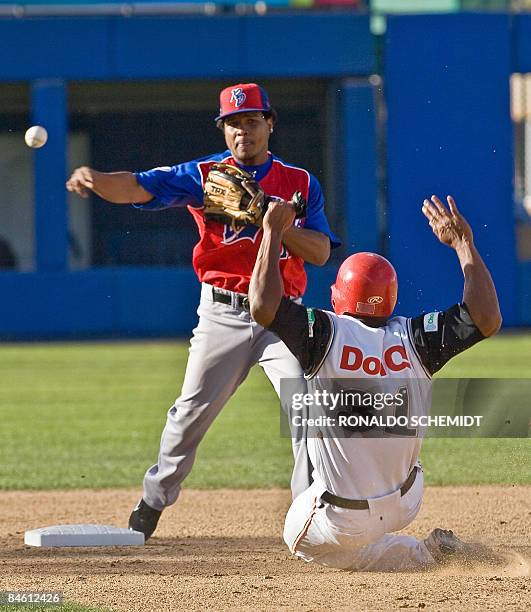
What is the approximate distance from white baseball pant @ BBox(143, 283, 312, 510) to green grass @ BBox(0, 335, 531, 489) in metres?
1.07

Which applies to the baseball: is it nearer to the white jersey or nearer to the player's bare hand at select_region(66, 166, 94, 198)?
the player's bare hand at select_region(66, 166, 94, 198)

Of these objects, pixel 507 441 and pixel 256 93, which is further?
pixel 256 93

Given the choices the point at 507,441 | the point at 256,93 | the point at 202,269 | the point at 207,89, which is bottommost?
the point at 507,441

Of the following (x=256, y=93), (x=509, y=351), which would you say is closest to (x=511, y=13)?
(x=509, y=351)

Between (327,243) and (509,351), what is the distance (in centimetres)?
1086

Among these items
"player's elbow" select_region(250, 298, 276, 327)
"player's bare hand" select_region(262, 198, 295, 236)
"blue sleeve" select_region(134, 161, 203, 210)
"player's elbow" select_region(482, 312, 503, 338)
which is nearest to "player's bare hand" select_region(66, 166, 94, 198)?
"blue sleeve" select_region(134, 161, 203, 210)

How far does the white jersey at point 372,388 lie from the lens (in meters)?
4.04

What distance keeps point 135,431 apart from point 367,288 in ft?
18.7

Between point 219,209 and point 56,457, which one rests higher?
point 219,209

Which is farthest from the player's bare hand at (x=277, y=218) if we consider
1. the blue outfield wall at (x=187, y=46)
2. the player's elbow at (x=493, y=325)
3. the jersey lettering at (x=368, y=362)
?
the blue outfield wall at (x=187, y=46)

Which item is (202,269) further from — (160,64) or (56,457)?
(160,64)

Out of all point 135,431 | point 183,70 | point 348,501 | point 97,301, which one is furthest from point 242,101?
point 183,70

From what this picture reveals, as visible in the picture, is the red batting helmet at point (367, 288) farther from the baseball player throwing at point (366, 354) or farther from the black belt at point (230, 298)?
the black belt at point (230, 298)

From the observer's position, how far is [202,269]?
203 inches
